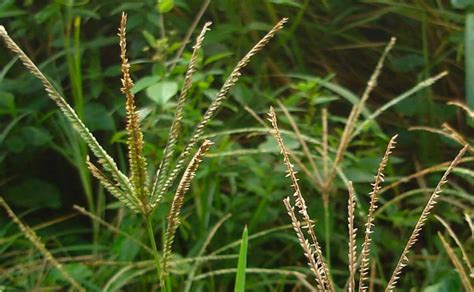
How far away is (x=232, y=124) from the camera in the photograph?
1837 mm

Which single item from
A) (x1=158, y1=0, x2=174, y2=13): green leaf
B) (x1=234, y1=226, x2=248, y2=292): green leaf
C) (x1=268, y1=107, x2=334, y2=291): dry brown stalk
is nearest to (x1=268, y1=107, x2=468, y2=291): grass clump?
(x1=268, y1=107, x2=334, y2=291): dry brown stalk

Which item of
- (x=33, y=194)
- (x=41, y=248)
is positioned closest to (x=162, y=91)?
(x=33, y=194)

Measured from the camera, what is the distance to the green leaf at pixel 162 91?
1.53 meters

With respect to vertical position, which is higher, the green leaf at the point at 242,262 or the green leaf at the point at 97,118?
the green leaf at the point at 242,262

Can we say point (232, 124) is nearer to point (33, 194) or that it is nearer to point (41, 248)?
point (33, 194)

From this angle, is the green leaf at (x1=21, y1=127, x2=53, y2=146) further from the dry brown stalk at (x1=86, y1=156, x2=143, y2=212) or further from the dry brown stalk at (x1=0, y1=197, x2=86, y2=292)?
the dry brown stalk at (x1=86, y1=156, x2=143, y2=212)

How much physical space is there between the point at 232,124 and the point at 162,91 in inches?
12.5

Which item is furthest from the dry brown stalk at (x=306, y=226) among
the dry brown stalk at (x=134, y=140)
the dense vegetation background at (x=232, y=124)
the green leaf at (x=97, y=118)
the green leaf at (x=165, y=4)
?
the green leaf at (x=97, y=118)

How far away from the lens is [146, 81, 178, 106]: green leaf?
153 cm

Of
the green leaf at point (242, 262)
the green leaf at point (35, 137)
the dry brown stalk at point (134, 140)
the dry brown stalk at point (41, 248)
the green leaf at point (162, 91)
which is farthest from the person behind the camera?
the green leaf at point (35, 137)

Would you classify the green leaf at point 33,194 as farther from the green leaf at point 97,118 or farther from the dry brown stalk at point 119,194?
the dry brown stalk at point 119,194

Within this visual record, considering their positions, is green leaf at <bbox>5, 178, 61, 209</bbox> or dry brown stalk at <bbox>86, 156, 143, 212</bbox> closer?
dry brown stalk at <bbox>86, 156, 143, 212</bbox>

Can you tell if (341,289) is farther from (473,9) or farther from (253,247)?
(473,9)

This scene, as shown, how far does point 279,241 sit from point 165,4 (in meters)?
0.52
